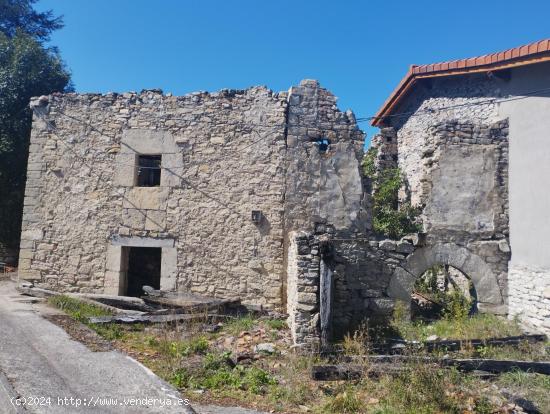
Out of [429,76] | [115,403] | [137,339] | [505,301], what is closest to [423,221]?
[505,301]

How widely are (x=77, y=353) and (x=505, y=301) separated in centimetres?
739

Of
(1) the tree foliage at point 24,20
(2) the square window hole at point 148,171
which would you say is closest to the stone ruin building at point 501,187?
(2) the square window hole at point 148,171

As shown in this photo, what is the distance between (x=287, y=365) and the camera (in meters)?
5.64

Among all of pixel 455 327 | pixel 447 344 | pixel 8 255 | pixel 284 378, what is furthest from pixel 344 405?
pixel 8 255

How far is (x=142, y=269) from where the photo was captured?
31.9ft

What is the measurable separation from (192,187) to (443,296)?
6.09 m

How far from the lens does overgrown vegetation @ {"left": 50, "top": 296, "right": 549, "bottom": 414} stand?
4.64 metres

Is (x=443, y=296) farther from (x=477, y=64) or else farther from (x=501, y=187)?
(x=477, y=64)

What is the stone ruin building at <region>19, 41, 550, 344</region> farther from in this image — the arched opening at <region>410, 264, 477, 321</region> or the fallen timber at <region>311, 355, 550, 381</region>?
the fallen timber at <region>311, 355, 550, 381</region>

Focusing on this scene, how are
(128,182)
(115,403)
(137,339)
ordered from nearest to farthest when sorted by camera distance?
(115,403) < (137,339) < (128,182)

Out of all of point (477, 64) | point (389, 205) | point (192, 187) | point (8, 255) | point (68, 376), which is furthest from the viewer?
point (8, 255)

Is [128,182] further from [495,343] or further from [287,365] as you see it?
[495,343]

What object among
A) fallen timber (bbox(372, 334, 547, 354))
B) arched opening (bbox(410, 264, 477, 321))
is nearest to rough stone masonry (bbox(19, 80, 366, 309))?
fallen timber (bbox(372, 334, 547, 354))

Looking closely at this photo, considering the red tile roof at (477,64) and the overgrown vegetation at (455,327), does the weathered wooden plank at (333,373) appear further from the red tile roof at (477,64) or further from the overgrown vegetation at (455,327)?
the red tile roof at (477,64)
